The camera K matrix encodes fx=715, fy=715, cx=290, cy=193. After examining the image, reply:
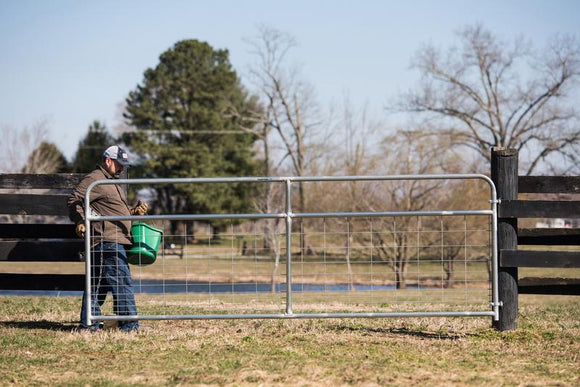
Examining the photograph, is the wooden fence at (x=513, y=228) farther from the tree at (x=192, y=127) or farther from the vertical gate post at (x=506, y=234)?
the tree at (x=192, y=127)

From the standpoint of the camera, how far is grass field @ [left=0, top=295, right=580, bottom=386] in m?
5.43

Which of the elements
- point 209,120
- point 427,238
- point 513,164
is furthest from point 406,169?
point 513,164

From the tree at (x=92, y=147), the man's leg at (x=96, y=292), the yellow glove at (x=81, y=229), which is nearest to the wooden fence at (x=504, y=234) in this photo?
the man's leg at (x=96, y=292)

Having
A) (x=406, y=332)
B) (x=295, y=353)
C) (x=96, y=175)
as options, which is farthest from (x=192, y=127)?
(x=295, y=353)

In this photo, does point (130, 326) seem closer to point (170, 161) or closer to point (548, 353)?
point (548, 353)

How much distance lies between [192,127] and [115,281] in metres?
46.3

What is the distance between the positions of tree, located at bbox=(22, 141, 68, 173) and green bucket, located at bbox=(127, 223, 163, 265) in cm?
4437

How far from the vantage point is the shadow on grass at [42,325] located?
779cm

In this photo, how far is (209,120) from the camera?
52625 millimetres

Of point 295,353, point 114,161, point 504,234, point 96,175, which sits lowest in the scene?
point 295,353

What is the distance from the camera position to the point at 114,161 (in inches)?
306

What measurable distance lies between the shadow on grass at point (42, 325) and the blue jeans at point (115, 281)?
37cm

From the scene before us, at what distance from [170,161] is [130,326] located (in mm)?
45275

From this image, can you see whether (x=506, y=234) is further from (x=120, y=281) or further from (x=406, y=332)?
(x=120, y=281)
